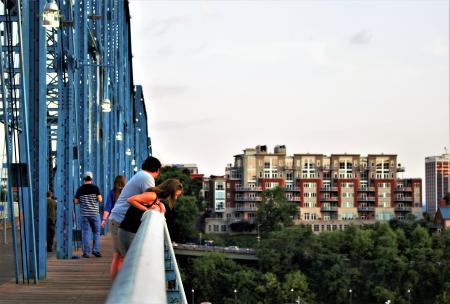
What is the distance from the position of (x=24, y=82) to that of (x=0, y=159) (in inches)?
127

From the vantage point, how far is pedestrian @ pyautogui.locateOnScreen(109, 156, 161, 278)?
27.5 feet

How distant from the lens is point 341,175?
652 ft

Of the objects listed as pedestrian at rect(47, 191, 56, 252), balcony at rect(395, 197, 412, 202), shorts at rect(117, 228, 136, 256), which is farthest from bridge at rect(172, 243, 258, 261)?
shorts at rect(117, 228, 136, 256)

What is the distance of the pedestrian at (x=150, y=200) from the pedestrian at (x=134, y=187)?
28 cm

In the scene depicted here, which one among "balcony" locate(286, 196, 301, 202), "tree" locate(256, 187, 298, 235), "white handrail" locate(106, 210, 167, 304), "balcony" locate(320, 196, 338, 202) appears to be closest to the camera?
"white handrail" locate(106, 210, 167, 304)

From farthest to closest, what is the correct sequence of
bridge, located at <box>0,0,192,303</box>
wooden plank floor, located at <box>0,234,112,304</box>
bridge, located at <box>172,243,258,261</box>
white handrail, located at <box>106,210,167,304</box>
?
1. bridge, located at <box>172,243,258,261</box>
2. bridge, located at <box>0,0,192,303</box>
3. wooden plank floor, located at <box>0,234,112,304</box>
4. white handrail, located at <box>106,210,167,304</box>

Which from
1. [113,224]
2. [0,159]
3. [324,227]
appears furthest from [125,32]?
[324,227]

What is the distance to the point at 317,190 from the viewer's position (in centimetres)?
19275

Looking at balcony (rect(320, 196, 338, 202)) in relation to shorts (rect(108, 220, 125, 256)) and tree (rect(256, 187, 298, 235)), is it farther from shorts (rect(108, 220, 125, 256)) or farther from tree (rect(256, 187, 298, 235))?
shorts (rect(108, 220, 125, 256))

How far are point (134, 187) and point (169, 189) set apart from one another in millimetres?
1021

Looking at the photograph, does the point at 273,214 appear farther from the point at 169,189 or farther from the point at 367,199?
the point at 169,189

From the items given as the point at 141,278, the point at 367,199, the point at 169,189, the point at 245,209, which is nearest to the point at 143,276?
the point at 141,278

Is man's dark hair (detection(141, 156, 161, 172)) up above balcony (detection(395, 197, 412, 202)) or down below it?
above

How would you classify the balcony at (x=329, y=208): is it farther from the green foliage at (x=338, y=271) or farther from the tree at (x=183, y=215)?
the tree at (x=183, y=215)
